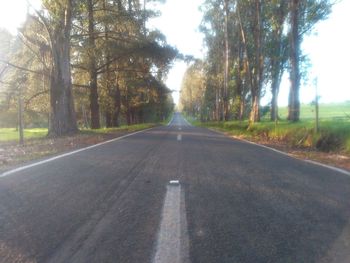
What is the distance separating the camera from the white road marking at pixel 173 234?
8.67ft

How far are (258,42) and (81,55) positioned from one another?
1204 cm

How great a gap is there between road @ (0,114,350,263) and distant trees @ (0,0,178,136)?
1067 centimetres

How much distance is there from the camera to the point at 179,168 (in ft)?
21.3

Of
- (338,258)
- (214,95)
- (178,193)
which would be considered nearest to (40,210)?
(178,193)

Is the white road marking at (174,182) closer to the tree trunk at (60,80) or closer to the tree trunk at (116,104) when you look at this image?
the tree trunk at (60,80)

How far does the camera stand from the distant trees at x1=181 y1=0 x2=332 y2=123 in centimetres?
1776

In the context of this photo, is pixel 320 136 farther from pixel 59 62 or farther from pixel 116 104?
pixel 116 104

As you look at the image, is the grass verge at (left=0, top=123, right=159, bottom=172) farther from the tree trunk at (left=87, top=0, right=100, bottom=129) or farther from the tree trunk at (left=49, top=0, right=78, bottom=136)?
the tree trunk at (left=87, top=0, right=100, bottom=129)

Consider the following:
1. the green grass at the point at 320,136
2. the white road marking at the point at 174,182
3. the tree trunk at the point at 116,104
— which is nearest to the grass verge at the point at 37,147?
the white road marking at the point at 174,182


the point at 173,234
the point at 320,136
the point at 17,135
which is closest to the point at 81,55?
the point at 17,135

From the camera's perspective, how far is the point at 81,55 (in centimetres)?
2241

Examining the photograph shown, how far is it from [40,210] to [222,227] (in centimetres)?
198

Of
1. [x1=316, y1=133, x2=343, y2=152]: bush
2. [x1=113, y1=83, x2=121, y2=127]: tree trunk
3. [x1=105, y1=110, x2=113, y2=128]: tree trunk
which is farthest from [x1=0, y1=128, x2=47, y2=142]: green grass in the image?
[x1=316, y1=133, x2=343, y2=152]: bush

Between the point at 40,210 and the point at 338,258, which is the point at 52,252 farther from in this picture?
the point at 338,258
